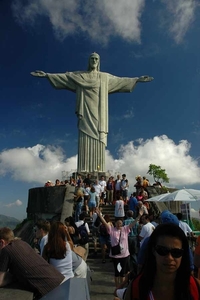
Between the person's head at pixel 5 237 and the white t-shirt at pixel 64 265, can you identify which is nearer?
the person's head at pixel 5 237

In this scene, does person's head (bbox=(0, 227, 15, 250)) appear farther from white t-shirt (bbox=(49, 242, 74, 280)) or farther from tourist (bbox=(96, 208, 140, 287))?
tourist (bbox=(96, 208, 140, 287))

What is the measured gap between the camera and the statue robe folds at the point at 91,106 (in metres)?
17.6

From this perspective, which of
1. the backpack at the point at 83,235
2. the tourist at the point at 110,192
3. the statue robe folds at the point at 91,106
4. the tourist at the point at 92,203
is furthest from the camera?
the statue robe folds at the point at 91,106

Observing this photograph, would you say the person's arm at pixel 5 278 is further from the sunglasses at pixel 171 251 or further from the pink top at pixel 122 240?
the pink top at pixel 122 240

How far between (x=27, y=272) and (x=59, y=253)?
28.0 inches

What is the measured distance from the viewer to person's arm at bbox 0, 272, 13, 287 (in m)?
2.47

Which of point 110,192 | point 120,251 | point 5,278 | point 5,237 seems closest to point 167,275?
point 5,278

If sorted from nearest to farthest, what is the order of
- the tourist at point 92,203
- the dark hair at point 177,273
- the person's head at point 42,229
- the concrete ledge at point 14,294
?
the dark hair at point 177,273, the concrete ledge at point 14,294, the person's head at point 42,229, the tourist at point 92,203

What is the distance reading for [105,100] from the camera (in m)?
18.6

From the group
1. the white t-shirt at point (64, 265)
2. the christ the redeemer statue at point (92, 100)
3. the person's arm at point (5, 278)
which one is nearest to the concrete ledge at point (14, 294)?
the person's arm at point (5, 278)

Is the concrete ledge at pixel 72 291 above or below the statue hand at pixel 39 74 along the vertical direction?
below

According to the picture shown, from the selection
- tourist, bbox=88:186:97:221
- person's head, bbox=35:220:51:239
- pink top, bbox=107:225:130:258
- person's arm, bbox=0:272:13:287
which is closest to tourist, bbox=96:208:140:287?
pink top, bbox=107:225:130:258

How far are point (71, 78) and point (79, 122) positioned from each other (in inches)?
124

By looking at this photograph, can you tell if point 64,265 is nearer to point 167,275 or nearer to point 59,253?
point 59,253
